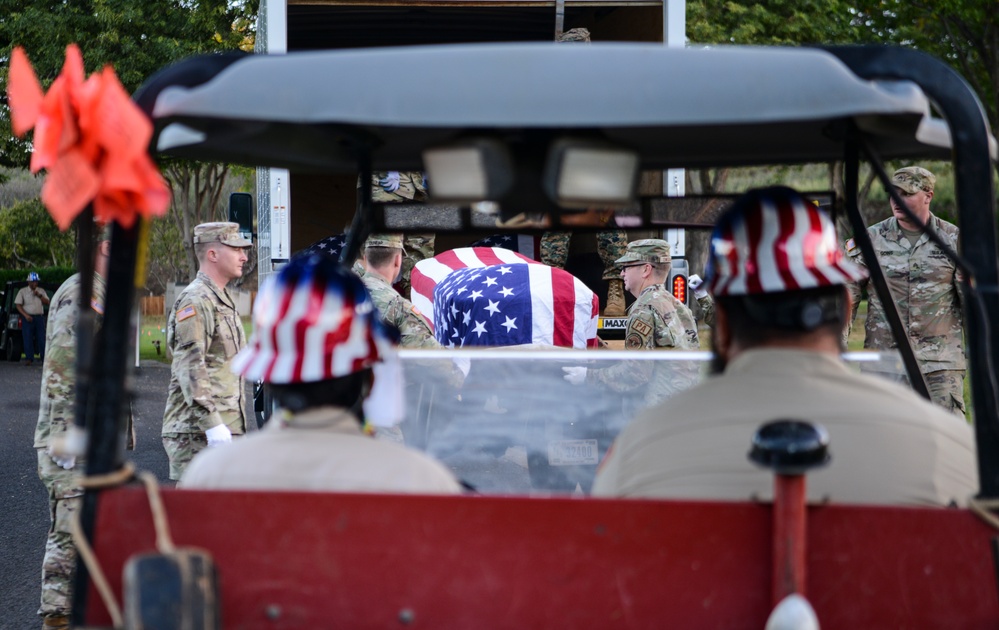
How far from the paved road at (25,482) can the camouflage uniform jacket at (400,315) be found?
232cm

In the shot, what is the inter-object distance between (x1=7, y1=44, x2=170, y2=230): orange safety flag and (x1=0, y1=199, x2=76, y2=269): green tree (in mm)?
42478

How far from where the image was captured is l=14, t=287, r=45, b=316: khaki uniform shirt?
2131 cm

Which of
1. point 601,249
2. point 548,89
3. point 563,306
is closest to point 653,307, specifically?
point 563,306

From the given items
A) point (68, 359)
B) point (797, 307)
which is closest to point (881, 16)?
point (68, 359)

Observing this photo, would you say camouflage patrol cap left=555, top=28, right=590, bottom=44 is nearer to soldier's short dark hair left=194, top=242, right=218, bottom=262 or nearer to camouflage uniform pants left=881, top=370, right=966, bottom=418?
soldier's short dark hair left=194, top=242, right=218, bottom=262

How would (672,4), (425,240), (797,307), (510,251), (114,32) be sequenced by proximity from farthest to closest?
(114,32) < (425,240) < (510,251) < (672,4) < (797,307)

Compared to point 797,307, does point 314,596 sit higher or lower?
lower

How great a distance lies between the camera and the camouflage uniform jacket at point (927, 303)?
7793mm

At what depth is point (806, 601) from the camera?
1.91 m

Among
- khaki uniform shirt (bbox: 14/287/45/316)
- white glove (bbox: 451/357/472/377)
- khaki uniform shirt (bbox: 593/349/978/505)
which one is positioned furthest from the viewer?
khaki uniform shirt (bbox: 14/287/45/316)

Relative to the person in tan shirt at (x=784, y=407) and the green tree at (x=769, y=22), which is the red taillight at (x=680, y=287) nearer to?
the person in tan shirt at (x=784, y=407)

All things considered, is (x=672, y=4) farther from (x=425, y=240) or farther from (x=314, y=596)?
(x=314, y=596)

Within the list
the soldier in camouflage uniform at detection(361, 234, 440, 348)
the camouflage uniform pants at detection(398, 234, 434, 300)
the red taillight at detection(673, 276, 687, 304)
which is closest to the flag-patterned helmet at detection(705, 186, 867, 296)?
the soldier in camouflage uniform at detection(361, 234, 440, 348)

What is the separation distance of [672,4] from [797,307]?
6.02 m
